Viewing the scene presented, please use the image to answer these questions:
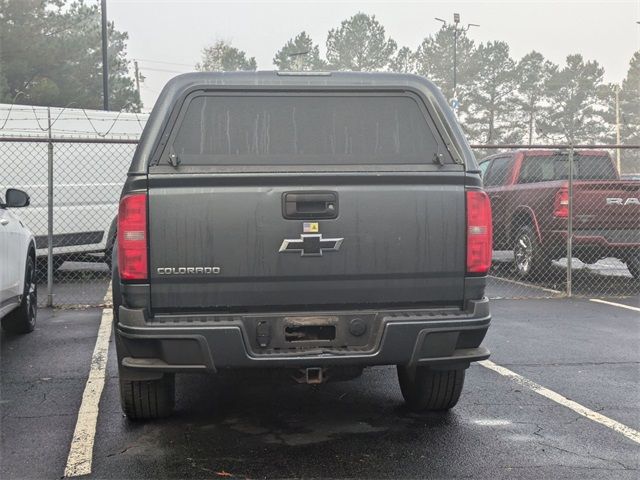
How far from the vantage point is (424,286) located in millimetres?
3768

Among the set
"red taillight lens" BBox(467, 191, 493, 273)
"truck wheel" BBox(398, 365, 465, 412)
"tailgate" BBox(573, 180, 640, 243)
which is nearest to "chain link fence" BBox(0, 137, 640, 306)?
"tailgate" BBox(573, 180, 640, 243)

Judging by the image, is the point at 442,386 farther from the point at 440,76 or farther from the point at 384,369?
the point at 440,76

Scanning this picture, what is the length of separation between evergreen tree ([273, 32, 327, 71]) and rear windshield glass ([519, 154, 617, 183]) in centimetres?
6109

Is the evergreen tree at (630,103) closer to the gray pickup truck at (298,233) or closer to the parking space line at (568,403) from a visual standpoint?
the parking space line at (568,403)

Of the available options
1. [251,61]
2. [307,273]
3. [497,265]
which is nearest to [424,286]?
[307,273]

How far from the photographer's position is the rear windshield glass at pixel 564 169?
10.9 m

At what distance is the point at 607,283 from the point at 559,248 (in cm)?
145

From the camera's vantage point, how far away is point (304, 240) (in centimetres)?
365

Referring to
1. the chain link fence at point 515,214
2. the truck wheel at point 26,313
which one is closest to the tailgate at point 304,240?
the truck wheel at point 26,313

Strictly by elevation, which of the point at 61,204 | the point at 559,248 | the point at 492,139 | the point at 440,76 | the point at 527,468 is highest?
the point at 440,76

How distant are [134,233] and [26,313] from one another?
154 inches

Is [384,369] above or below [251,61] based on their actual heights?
below

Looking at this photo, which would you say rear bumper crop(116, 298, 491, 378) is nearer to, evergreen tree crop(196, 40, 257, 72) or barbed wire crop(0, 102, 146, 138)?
barbed wire crop(0, 102, 146, 138)

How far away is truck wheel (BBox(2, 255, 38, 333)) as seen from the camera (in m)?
6.80
